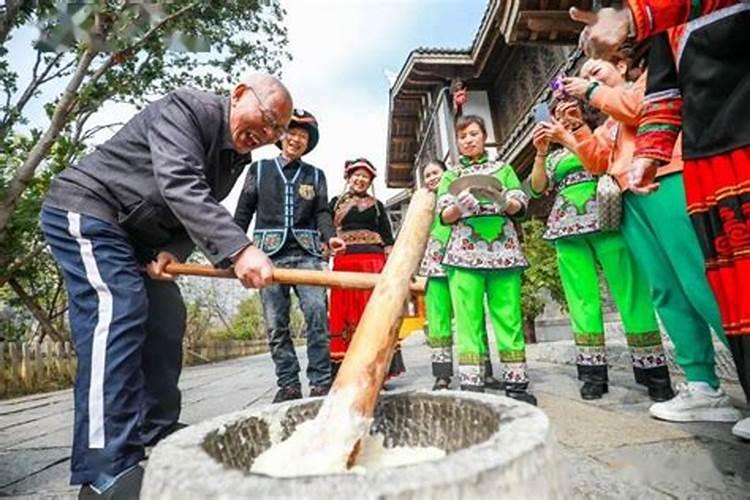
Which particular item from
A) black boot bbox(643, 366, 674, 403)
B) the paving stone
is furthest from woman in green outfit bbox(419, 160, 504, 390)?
the paving stone

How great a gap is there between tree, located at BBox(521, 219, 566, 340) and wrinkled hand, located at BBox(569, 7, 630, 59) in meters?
4.63

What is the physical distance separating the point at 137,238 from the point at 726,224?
1931 mm

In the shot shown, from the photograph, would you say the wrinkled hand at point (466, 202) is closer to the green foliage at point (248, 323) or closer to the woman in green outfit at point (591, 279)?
the woman in green outfit at point (591, 279)

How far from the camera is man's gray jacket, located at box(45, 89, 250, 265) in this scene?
1683 mm

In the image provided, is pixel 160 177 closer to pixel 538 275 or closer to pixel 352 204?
pixel 352 204

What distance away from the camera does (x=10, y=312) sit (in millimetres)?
12945

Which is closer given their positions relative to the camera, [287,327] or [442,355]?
[287,327]

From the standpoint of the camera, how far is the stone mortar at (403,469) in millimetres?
565

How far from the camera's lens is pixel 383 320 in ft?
3.48

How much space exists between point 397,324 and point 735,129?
110 cm

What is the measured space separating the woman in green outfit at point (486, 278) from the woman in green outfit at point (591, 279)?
0.27 metres

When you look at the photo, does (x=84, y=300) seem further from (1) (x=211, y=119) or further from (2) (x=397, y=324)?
(2) (x=397, y=324)

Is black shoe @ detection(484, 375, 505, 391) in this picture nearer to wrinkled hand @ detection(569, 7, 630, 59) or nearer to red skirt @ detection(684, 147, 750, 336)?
red skirt @ detection(684, 147, 750, 336)

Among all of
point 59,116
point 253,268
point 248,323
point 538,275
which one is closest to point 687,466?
point 253,268
